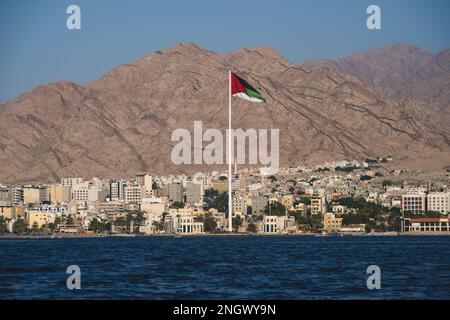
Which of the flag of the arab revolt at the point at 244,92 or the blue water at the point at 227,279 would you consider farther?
the flag of the arab revolt at the point at 244,92

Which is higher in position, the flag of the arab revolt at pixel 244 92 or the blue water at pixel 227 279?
the flag of the arab revolt at pixel 244 92

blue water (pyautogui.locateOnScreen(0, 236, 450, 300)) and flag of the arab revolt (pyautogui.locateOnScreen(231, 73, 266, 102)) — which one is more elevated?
flag of the arab revolt (pyautogui.locateOnScreen(231, 73, 266, 102))

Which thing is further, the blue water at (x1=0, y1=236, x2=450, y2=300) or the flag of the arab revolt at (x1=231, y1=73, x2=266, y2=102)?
the flag of the arab revolt at (x1=231, y1=73, x2=266, y2=102)

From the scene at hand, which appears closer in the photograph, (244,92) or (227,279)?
(227,279)

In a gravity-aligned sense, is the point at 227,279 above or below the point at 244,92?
below
